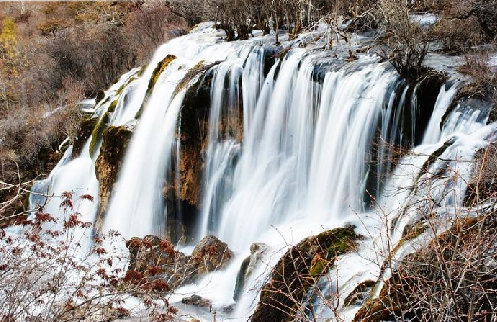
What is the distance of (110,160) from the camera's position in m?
16.8

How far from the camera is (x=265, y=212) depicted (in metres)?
12.7

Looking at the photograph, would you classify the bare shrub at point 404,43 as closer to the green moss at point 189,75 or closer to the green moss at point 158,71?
the green moss at point 189,75

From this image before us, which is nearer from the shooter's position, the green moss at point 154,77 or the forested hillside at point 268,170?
the forested hillside at point 268,170

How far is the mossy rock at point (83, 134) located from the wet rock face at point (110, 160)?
4541 mm

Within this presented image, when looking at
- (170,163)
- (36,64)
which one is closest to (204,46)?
(170,163)

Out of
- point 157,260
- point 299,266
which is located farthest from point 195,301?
point 299,266

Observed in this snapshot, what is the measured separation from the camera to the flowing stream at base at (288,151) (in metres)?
9.23

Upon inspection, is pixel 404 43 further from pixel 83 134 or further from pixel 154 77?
pixel 83 134

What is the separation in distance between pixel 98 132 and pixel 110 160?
3499mm

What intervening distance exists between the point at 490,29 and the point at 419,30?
1.76 m

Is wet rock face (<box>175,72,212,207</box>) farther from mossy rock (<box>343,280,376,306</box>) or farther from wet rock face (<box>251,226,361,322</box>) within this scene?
mossy rock (<box>343,280,376,306</box>)

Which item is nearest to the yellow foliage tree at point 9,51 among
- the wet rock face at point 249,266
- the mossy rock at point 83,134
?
the mossy rock at point 83,134

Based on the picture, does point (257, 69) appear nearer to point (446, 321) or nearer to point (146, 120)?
point (146, 120)

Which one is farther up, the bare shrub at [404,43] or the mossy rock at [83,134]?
the bare shrub at [404,43]
